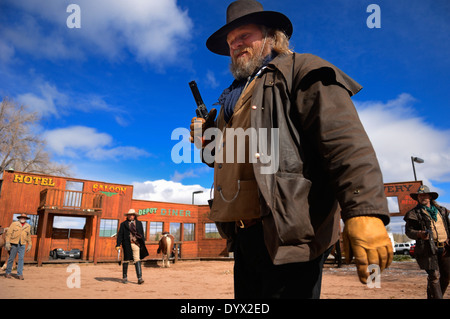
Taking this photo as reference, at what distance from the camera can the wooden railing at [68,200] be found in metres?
19.4

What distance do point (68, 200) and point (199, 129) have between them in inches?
823

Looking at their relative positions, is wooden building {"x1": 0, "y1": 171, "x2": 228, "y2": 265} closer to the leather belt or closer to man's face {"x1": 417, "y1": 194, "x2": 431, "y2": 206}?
man's face {"x1": 417, "y1": 194, "x2": 431, "y2": 206}

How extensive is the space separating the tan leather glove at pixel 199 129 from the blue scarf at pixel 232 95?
6.6 inches

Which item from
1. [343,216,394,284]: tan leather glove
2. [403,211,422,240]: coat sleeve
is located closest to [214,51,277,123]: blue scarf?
[343,216,394,284]: tan leather glove

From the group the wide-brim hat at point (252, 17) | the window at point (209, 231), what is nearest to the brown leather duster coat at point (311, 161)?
the wide-brim hat at point (252, 17)

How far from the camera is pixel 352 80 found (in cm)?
167

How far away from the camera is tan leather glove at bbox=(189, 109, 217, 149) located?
2359 mm

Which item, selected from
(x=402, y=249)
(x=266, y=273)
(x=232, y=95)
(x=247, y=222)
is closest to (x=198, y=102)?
(x=232, y=95)

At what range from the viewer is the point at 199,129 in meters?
2.41

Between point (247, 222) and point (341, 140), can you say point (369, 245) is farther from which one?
point (247, 222)

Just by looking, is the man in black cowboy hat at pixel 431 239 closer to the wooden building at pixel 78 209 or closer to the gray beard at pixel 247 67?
the gray beard at pixel 247 67

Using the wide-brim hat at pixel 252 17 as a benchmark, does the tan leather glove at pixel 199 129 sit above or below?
below

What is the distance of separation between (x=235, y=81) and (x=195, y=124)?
1.54 feet
